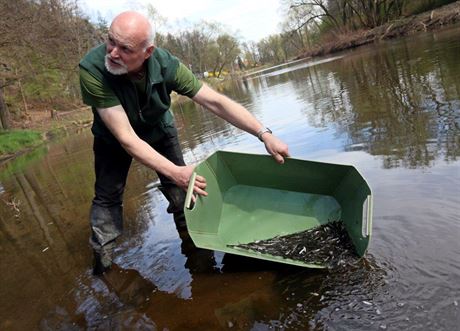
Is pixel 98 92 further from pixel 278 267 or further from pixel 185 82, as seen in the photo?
pixel 278 267

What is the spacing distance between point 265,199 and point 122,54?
1598mm

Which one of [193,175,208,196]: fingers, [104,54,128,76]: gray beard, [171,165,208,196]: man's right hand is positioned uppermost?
[104,54,128,76]: gray beard

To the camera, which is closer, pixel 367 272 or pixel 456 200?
pixel 367 272

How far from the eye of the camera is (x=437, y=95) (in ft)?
22.3

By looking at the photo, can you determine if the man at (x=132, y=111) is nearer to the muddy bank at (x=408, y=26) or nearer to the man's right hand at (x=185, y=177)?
the man's right hand at (x=185, y=177)

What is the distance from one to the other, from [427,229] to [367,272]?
0.62 m

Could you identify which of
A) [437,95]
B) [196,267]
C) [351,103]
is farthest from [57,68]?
[196,267]

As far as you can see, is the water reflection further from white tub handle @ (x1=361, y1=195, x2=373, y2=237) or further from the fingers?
the fingers

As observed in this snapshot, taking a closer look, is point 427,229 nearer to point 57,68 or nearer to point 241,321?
point 241,321

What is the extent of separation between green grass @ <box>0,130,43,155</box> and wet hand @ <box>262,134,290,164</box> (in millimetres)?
16469

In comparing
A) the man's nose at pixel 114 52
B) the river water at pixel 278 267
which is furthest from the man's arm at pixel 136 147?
the river water at pixel 278 267

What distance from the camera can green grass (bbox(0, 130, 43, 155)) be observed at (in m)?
17.3

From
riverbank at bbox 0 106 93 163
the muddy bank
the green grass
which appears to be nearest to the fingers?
riverbank at bbox 0 106 93 163

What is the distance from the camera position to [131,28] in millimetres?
2646
